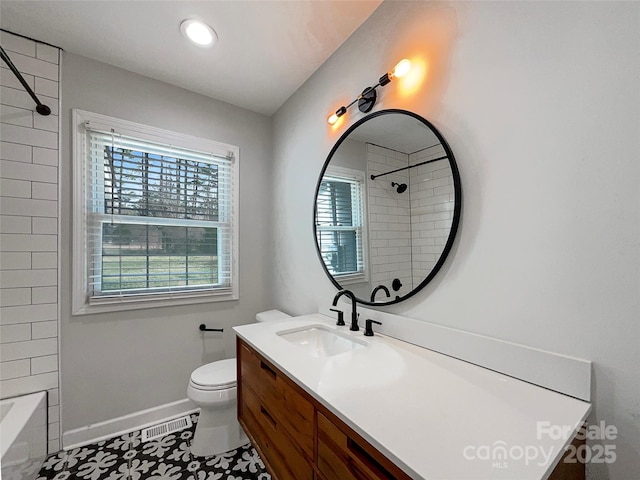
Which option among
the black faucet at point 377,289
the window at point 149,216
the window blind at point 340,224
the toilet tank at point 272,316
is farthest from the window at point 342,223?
the window at point 149,216

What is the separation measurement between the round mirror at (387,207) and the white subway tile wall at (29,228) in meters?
1.73

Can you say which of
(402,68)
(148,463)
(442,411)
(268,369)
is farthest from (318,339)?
(402,68)

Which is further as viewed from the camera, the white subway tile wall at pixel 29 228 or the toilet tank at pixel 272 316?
the toilet tank at pixel 272 316

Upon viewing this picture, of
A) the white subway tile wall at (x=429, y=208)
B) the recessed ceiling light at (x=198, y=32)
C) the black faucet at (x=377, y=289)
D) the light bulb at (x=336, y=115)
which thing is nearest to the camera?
the white subway tile wall at (x=429, y=208)

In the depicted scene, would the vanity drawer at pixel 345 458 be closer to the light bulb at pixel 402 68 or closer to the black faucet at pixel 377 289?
the black faucet at pixel 377 289

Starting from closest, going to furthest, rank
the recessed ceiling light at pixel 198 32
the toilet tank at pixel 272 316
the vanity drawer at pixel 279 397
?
the vanity drawer at pixel 279 397 → the recessed ceiling light at pixel 198 32 → the toilet tank at pixel 272 316

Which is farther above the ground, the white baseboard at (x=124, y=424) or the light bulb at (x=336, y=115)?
the light bulb at (x=336, y=115)

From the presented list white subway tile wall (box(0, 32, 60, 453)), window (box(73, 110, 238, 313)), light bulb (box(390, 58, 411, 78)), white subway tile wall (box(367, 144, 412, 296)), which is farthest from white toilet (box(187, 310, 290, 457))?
light bulb (box(390, 58, 411, 78))

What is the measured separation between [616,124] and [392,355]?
1039 mm

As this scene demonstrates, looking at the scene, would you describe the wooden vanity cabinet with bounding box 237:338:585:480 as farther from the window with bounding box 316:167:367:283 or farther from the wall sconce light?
the wall sconce light

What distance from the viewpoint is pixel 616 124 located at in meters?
0.73

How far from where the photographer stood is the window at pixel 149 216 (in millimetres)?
1771

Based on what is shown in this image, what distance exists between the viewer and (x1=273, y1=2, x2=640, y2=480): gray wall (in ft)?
2.35

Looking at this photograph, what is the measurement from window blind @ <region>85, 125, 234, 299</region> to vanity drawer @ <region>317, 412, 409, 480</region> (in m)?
1.66
